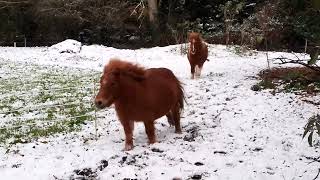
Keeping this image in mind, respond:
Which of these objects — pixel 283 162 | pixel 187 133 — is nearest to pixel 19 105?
pixel 187 133

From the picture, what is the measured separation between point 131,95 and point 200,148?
1347 mm

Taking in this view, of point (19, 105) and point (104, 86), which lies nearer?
point (104, 86)

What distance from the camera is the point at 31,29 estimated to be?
110 feet

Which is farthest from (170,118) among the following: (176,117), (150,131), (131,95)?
(131,95)

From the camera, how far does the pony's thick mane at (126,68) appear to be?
7016 millimetres

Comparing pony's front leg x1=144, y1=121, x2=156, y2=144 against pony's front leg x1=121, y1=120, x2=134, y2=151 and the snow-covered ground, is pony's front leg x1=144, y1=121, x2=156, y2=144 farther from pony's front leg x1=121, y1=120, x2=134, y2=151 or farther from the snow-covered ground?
pony's front leg x1=121, y1=120, x2=134, y2=151

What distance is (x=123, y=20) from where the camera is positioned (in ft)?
102

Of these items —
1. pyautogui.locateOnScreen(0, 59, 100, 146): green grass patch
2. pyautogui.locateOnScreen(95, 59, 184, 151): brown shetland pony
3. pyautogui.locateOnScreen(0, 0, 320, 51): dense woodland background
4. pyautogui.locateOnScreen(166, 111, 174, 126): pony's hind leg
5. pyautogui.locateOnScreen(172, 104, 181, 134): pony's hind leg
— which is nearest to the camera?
pyautogui.locateOnScreen(95, 59, 184, 151): brown shetland pony

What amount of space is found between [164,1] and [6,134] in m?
26.3

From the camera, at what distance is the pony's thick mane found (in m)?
7.02

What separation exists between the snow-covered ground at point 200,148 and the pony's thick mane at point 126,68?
1.13 meters

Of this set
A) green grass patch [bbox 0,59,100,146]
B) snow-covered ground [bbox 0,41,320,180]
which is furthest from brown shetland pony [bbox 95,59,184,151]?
green grass patch [bbox 0,59,100,146]

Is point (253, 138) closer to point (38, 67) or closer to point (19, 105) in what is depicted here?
point (19, 105)

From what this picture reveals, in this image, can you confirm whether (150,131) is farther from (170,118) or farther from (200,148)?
(170,118)
